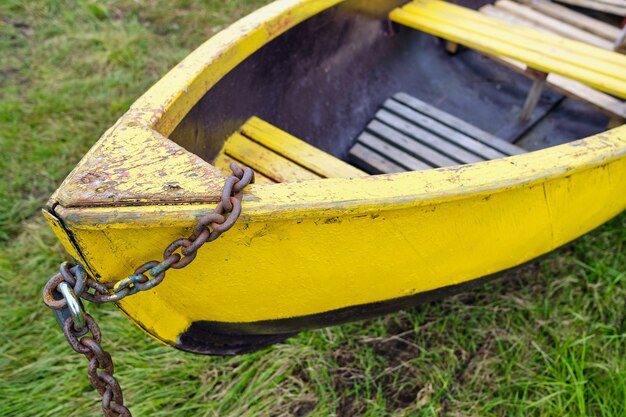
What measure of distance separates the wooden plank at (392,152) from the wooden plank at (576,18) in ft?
4.21

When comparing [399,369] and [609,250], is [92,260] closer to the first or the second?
[399,369]

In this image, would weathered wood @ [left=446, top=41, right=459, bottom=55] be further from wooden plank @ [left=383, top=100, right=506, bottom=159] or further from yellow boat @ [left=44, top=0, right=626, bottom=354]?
wooden plank @ [left=383, top=100, right=506, bottom=159]

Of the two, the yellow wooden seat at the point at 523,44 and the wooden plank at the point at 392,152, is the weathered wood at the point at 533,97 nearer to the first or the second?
the yellow wooden seat at the point at 523,44

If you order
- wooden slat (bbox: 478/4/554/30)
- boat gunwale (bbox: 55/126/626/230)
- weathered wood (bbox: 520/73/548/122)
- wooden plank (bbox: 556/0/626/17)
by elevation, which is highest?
boat gunwale (bbox: 55/126/626/230)

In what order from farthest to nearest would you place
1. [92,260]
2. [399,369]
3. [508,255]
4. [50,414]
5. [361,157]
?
[361,157], [399,369], [50,414], [508,255], [92,260]

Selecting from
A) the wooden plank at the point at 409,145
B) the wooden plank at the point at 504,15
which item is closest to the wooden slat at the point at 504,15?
the wooden plank at the point at 504,15

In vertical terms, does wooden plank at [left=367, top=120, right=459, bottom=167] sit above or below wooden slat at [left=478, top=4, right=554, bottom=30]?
below

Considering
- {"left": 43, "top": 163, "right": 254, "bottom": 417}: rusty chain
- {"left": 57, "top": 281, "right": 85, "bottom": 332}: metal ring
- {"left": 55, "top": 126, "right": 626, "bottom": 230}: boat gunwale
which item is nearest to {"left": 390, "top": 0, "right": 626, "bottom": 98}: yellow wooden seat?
{"left": 55, "top": 126, "right": 626, "bottom": 230}: boat gunwale

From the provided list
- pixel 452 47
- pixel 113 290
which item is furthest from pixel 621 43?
pixel 113 290

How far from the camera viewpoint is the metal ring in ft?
4.03

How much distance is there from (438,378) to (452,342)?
189 millimetres

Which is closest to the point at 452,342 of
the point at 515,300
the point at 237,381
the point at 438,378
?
the point at 438,378

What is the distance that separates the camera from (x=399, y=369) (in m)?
2.24

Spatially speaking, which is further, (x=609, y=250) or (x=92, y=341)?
(x=609, y=250)
